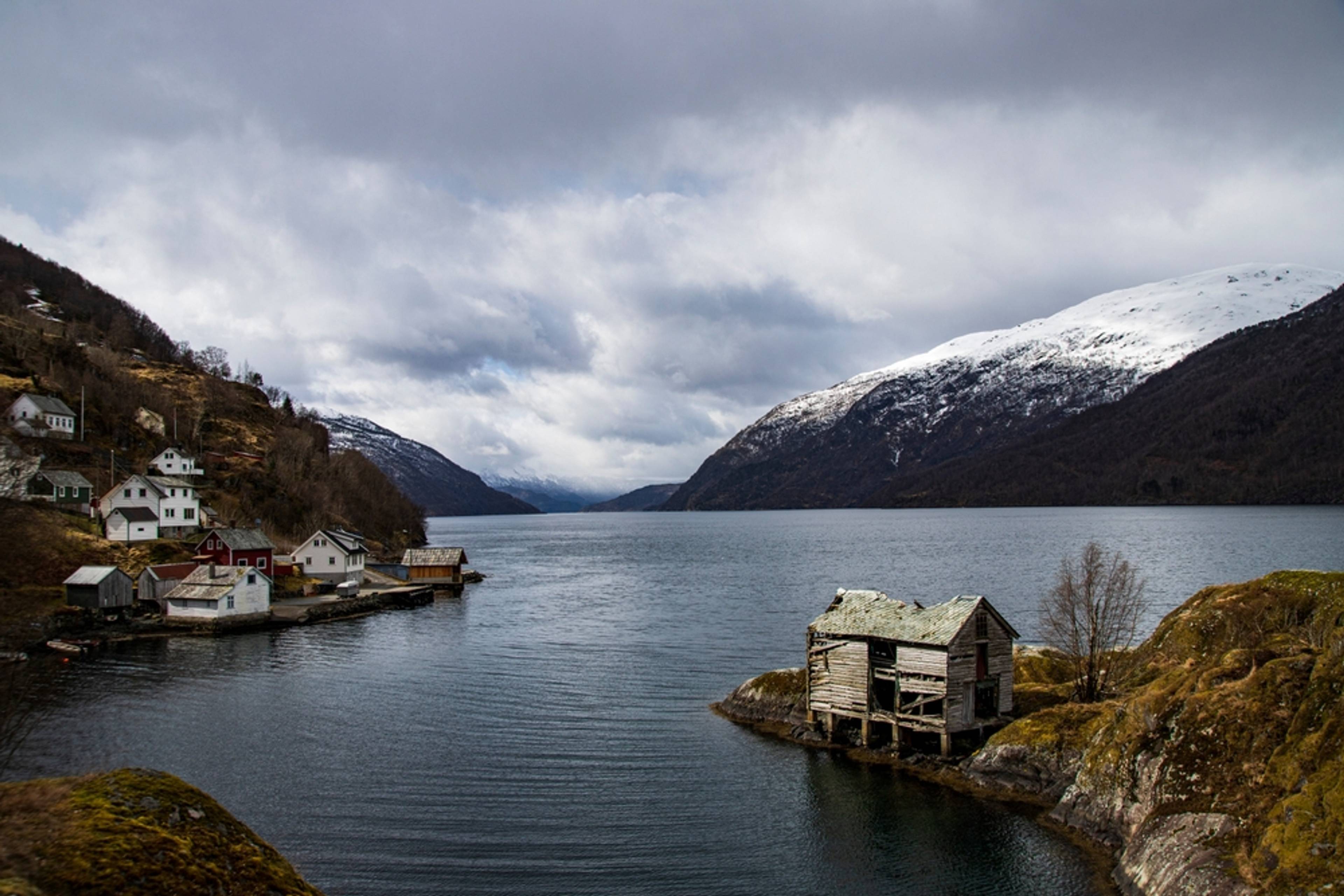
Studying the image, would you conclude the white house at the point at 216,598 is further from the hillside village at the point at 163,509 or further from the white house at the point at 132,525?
the white house at the point at 132,525

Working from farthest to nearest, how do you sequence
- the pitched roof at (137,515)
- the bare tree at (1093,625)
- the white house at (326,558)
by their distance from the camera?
the white house at (326,558) < the pitched roof at (137,515) < the bare tree at (1093,625)

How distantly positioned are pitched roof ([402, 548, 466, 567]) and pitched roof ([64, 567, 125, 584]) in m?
46.2

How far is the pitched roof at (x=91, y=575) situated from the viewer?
80500mm

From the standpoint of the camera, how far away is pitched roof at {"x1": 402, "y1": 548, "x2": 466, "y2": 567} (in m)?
124

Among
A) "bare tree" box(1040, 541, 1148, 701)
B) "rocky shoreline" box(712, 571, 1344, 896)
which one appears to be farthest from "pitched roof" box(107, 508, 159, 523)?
"bare tree" box(1040, 541, 1148, 701)

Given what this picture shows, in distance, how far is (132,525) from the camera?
100688 mm

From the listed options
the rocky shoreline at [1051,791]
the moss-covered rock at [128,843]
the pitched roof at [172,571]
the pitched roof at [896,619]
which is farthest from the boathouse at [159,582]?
the moss-covered rock at [128,843]

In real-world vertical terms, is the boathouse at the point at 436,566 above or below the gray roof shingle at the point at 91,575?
below

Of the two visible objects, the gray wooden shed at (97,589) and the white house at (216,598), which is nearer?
the gray wooden shed at (97,589)

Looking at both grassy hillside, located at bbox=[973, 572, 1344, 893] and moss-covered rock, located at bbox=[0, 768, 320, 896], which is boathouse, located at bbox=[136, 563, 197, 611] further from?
grassy hillside, located at bbox=[973, 572, 1344, 893]

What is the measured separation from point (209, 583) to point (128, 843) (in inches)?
3184

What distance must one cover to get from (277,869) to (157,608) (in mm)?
84816

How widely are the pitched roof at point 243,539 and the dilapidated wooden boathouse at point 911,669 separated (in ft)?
252

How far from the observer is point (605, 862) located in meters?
30.6
